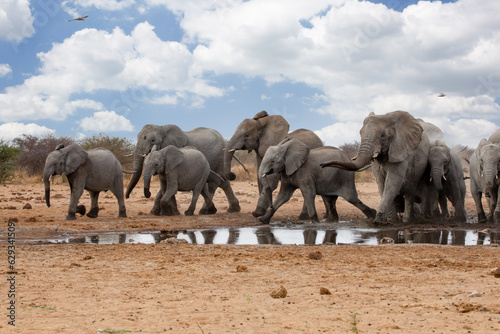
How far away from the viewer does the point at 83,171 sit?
13.9 m

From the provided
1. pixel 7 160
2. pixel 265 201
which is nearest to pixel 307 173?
pixel 265 201

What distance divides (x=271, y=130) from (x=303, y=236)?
6.54m

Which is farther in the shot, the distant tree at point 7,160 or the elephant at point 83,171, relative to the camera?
the distant tree at point 7,160

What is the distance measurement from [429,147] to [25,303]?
10.6 metres

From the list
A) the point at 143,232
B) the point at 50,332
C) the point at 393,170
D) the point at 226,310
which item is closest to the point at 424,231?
the point at 393,170

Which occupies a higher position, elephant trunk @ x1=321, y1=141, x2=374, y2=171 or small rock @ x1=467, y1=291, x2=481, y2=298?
elephant trunk @ x1=321, y1=141, x2=374, y2=171

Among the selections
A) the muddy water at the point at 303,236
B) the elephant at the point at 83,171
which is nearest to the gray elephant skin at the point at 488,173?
the muddy water at the point at 303,236

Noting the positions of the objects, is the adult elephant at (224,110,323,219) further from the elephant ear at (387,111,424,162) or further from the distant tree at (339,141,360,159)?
the distant tree at (339,141,360,159)

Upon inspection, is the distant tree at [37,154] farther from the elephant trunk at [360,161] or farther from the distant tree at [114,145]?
the elephant trunk at [360,161]

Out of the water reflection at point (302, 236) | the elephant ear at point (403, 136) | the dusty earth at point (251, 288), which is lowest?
the dusty earth at point (251, 288)

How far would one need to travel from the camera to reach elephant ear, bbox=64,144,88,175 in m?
13.6

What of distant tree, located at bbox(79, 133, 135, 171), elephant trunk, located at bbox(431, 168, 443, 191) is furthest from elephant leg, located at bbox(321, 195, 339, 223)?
distant tree, located at bbox(79, 133, 135, 171)

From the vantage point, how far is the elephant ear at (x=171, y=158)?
15148 mm

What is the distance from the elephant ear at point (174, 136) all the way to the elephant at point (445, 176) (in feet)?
23.6
